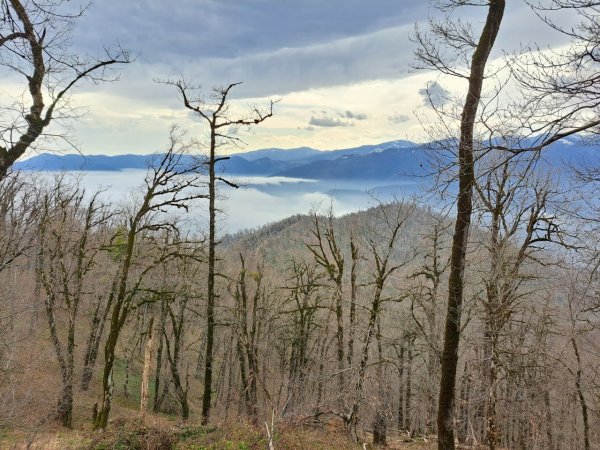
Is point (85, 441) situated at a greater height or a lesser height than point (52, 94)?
lesser

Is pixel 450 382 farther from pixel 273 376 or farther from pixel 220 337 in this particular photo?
pixel 220 337

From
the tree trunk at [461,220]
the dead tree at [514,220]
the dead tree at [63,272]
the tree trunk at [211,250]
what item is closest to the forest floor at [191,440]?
the tree trunk at [211,250]

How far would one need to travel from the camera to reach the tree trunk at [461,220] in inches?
270

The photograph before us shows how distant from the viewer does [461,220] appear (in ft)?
24.7

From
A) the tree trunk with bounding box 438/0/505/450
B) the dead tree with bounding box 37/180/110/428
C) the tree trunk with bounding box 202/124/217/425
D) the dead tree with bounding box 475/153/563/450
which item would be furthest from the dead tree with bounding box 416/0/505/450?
the dead tree with bounding box 37/180/110/428

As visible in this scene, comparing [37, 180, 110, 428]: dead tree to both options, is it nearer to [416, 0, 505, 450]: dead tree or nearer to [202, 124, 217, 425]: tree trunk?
[202, 124, 217, 425]: tree trunk

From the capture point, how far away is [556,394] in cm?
1864

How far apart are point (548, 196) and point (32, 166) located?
13661 mm

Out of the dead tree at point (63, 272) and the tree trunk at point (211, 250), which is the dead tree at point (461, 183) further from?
the dead tree at point (63, 272)

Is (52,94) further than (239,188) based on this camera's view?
No

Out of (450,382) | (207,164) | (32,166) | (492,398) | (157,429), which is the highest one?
(207,164)

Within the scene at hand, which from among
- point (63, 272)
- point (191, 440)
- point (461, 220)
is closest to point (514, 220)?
point (461, 220)

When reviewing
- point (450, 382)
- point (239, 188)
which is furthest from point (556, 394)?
point (239, 188)

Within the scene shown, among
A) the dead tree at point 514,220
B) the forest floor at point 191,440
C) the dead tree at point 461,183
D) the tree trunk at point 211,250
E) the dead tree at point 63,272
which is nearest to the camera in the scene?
the dead tree at point 461,183
